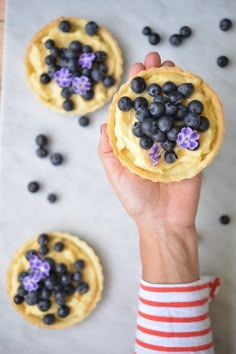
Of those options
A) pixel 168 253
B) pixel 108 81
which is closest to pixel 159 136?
pixel 168 253

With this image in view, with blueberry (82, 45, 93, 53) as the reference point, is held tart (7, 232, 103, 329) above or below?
below

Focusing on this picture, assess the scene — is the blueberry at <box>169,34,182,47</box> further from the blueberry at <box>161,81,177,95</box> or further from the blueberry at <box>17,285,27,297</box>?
the blueberry at <box>17,285,27,297</box>

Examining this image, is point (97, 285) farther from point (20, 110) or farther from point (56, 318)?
point (20, 110)


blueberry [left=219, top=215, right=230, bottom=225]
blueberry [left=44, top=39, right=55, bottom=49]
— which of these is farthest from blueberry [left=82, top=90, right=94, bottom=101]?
blueberry [left=219, top=215, right=230, bottom=225]

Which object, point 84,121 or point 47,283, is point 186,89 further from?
point 47,283

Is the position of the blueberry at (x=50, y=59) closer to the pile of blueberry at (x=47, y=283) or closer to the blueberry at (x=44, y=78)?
the blueberry at (x=44, y=78)

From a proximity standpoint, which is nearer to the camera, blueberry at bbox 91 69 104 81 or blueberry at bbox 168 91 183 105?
blueberry at bbox 168 91 183 105
